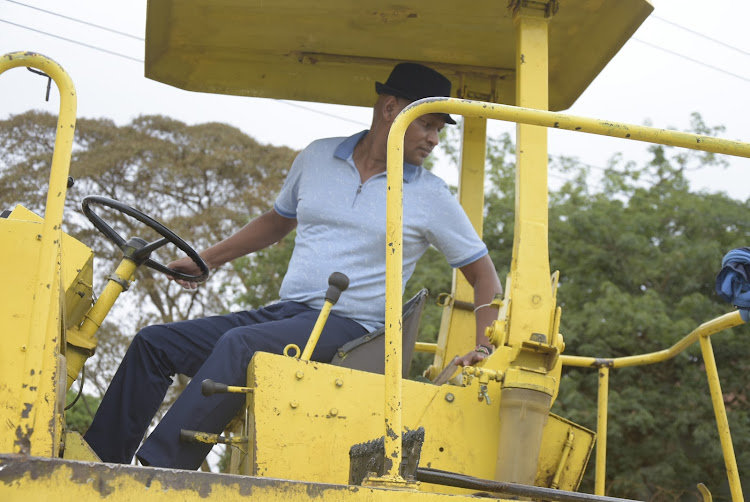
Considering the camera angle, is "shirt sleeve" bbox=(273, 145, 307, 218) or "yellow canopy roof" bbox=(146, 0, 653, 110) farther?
"shirt sleeve" bbox=(273, 145, 307, 218)

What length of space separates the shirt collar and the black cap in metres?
0.21

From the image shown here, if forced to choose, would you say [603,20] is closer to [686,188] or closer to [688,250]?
[688,250]

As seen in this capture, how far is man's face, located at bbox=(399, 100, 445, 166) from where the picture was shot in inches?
136

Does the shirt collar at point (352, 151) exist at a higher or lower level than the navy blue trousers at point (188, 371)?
higher

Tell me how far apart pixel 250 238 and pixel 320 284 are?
77 centimetres

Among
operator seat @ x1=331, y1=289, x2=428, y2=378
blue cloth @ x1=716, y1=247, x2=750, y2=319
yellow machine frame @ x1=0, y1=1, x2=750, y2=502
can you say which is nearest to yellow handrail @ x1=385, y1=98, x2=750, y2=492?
yellow machine frame @ x1=0, y1=1, x2=750, y2=502

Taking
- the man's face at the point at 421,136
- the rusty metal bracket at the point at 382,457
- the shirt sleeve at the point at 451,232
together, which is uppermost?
the man's face at the point at 421,136

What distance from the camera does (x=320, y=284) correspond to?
3266 mm

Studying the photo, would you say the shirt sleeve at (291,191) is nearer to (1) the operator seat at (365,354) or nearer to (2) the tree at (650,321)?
(1) the operator seat at (365,354)

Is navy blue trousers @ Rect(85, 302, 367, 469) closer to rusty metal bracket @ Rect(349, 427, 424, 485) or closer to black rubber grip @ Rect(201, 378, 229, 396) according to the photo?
black rubber grip @ Rect(201, 378, 229, 396)

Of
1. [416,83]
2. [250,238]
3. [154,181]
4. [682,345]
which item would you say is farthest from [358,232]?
[154,181]

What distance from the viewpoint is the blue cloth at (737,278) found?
2.65 metres

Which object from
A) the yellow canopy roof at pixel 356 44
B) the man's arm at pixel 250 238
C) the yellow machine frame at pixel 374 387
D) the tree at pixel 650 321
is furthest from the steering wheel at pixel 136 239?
the tree at pixel 650 321

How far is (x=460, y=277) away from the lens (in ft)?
12.6
